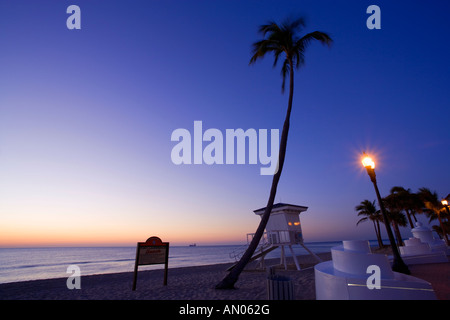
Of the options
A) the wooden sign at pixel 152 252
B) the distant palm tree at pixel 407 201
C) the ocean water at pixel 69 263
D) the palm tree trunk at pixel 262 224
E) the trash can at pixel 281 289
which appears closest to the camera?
the trash can at pixel 281 289

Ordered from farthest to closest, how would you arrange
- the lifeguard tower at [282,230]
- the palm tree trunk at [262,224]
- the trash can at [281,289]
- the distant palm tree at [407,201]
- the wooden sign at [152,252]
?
the distant palm tree at [407,201], the lifeguard tower at [282,230], the wooden sign at [152,252], the palm tree trunk at [262,224], the trash can at [281,289]

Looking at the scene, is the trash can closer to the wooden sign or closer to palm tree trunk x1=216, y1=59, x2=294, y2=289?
palm tree trunk x1=216, y1=59, x2=294, y2=289

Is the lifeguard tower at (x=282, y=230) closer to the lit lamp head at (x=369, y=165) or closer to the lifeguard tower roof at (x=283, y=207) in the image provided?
the lifeguard tower roof at (x=283, y=207)

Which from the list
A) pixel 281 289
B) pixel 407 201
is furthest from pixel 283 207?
pixel 407 201

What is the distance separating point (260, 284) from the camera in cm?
1109

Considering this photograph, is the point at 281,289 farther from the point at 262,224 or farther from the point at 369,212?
the point at 369,212

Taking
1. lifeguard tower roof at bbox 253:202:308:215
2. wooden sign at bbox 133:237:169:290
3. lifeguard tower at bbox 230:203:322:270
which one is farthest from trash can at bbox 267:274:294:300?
lifeguard tower roof at bbox 253:202:308:215

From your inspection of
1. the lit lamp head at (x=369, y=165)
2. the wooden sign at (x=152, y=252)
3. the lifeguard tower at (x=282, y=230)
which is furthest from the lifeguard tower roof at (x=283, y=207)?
the wooden sign at (x=152, y=252)

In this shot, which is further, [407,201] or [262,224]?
[407,201]

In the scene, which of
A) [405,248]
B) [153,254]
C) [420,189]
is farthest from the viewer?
Answer: [420,189]
